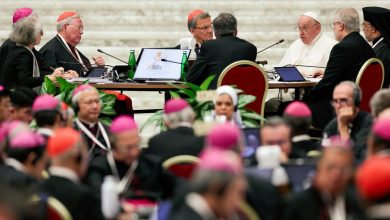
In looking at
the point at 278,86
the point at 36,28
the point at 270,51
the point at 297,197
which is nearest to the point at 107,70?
the point at 36,28

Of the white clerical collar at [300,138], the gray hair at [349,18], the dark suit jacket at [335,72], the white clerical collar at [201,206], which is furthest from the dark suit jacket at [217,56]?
the white clerical collar at [201,206]

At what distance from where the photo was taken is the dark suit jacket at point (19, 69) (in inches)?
467

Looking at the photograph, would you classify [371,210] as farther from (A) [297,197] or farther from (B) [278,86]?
(B) [278,86]

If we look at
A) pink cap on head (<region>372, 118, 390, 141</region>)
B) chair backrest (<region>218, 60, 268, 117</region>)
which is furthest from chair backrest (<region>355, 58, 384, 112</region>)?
pink cap on head (<region>372, 118, 390, 141</region>)

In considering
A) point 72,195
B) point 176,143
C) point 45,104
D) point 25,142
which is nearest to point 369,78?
point 45,104

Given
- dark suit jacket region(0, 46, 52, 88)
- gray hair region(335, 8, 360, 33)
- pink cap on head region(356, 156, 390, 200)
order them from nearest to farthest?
1. pink cap on head region(356, 156, 390, 200)
2. dark suit jacket region(0, 46, 52, 88)
3. gray hair region(335, 8, 360, 33)

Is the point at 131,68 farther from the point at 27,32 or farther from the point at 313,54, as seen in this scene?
the point at 313,54

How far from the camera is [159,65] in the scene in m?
11.9

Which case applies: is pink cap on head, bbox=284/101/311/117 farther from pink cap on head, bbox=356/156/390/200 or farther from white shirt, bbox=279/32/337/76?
white shirt, bbox=279/32/337/76

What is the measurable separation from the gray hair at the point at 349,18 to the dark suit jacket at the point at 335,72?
0.57 feet

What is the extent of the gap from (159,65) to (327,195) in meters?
5.94

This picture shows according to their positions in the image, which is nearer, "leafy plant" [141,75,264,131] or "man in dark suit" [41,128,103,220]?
"man in dark suit" [41,128,103,220]

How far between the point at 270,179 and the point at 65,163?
3.61ft

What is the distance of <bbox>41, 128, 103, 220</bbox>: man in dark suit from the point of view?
6.31 meters
